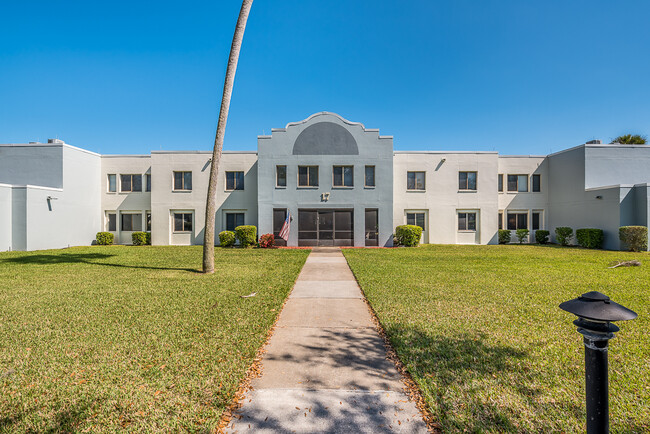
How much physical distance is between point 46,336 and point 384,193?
16953mm

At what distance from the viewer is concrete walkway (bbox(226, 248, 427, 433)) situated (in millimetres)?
2623

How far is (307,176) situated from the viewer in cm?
1916

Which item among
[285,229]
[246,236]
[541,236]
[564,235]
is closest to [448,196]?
[541,236]

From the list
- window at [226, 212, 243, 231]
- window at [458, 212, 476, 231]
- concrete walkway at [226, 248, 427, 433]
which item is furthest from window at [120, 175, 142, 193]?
window at [458, 212, 476, 231]

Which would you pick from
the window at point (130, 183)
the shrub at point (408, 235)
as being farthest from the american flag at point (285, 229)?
the window at point (130, 183)

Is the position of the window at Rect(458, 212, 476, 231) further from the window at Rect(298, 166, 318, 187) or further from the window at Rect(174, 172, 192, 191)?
the window at Rect(174, 172, 192, 191)

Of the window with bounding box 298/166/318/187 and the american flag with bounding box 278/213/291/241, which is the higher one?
the window with bounding box 298/166/318/187

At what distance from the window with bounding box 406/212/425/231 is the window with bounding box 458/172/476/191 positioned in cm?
347

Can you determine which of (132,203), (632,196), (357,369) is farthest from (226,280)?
(632,196)

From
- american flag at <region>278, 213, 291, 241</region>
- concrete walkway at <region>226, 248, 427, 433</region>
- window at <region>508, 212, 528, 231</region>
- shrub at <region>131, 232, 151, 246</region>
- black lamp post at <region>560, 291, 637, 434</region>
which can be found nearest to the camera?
black lamp post at <region>560, 291, 637, 434</region>

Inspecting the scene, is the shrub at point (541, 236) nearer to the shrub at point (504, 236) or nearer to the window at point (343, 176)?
the shrub at point (504, 236)

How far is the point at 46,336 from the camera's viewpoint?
452cm

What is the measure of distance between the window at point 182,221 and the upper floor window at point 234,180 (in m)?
3.52

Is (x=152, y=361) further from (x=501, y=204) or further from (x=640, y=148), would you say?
(x=640, y=148)
